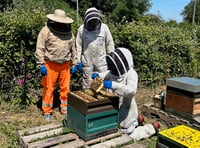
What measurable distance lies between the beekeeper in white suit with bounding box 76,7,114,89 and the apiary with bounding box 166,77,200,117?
1181 millimetres

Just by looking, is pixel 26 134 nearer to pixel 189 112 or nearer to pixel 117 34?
pixel 189 112

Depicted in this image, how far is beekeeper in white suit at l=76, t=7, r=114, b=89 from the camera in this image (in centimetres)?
435

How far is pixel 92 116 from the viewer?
3152 millimetres

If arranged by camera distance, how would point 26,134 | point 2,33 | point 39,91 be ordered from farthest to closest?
point 39,91
point 2,33
point 26,134

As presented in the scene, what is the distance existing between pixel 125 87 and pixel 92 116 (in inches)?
24.1

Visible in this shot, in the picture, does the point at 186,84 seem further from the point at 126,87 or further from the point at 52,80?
the point at 52,80

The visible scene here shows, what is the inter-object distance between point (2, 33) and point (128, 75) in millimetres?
2327

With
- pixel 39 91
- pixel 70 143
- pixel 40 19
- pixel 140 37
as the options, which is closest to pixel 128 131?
pixel 70 143

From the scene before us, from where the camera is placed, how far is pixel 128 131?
12.1 feet

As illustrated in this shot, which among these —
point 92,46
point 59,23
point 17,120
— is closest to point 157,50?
point 92,46

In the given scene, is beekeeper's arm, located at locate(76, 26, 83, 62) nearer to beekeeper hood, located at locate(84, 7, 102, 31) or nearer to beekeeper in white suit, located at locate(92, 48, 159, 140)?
beekeeper hood, located at locate(84, 7, 102, 31)

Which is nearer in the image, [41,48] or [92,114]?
[92,114]

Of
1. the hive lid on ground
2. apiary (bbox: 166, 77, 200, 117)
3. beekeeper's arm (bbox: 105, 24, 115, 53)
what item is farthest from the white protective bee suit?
beekeeper's arm (bbox: 105, 24, 115, 53)

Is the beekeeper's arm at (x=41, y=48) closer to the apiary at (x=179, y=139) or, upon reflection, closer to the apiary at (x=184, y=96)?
the apiary at (x=184, y=96)
